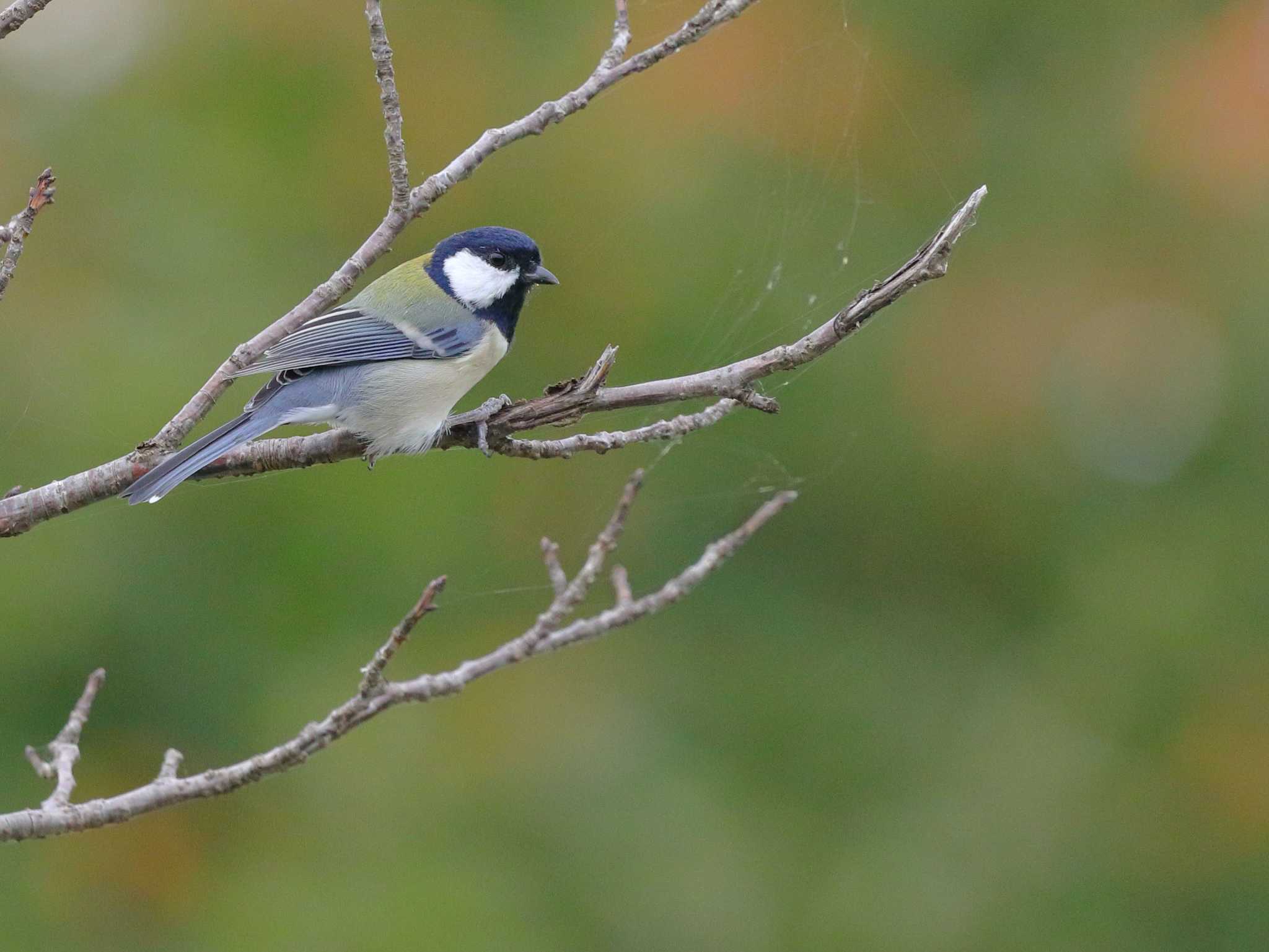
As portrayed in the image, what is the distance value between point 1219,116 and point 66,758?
4.04m

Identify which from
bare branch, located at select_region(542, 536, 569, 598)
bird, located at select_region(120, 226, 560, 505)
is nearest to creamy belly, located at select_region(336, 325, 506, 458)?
bird, located at select_region(120, 226, 560, 505)

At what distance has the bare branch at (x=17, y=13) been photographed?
1648 mm

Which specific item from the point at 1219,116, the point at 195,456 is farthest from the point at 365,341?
the point at 1219,116

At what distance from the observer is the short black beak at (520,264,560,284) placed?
3213 millimetres

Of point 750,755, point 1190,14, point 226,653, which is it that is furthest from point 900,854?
point 1190,14

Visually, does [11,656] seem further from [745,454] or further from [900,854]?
[900,854]

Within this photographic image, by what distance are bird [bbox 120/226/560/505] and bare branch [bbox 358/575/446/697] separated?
20.7 inches

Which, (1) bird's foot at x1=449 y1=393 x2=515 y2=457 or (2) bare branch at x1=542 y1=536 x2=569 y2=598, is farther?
(2) bare branch at x1=542 y1=536 x2=569 y2=598

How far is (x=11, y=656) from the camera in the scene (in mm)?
3568

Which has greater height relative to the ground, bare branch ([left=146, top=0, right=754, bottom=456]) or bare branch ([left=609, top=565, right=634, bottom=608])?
bare branch ([left=146, top=0, right=754, bottom=456])

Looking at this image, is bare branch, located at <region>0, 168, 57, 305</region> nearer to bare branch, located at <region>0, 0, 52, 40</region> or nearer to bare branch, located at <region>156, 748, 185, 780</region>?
bare branch, located at <region>0, 0, 52, 40</region>

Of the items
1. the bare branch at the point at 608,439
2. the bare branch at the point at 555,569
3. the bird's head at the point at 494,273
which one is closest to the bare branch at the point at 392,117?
the bare branch at the point at 608,439

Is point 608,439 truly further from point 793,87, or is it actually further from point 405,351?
point 793,87

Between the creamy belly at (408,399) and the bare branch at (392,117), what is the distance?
2.46 ft
